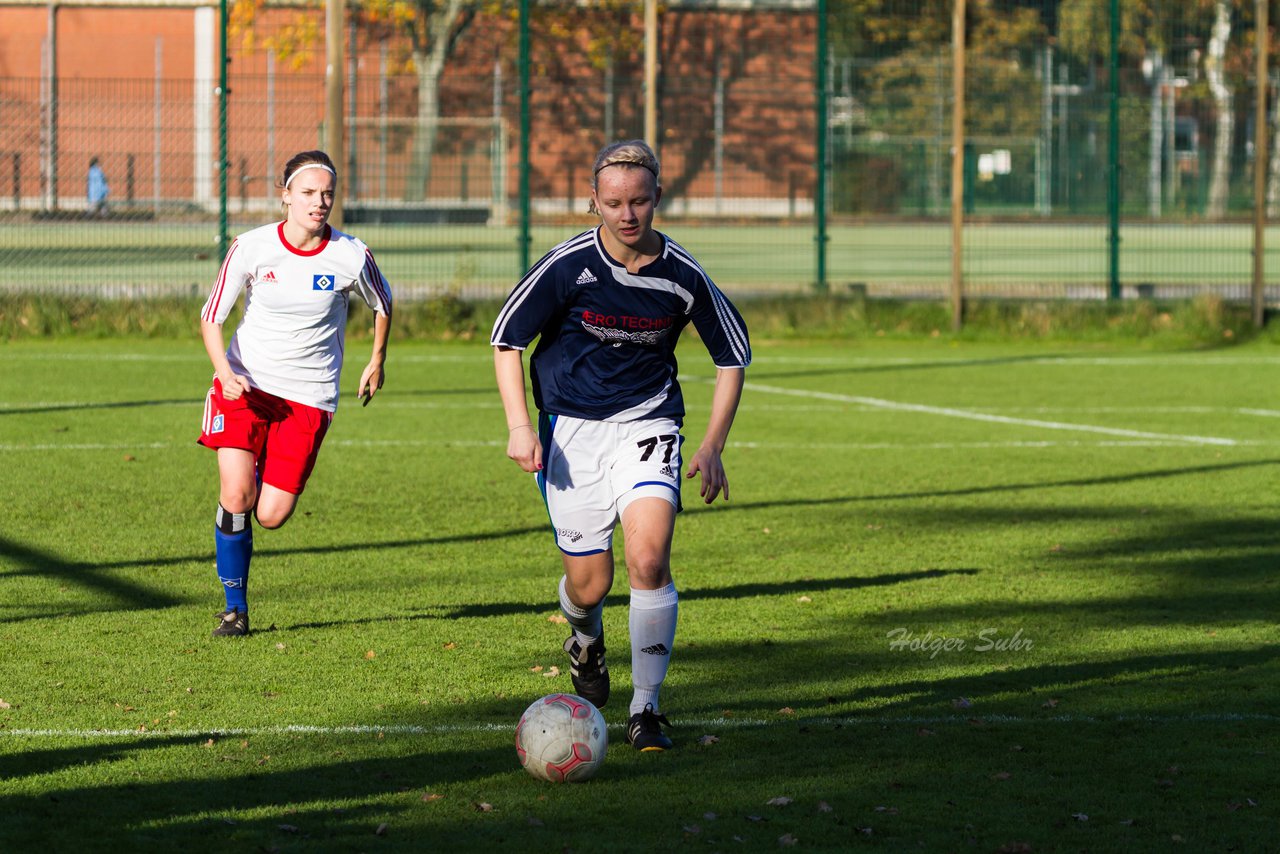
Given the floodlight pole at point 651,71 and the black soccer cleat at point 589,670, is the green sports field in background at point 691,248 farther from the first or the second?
the black soccer cleat at point 589,670

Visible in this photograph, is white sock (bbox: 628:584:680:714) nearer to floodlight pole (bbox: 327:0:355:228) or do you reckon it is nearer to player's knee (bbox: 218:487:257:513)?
player's knee (bbox: 218:487:257:513)

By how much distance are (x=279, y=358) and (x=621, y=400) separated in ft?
7.46

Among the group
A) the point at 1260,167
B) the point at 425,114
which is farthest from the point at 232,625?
the point at 1260,167

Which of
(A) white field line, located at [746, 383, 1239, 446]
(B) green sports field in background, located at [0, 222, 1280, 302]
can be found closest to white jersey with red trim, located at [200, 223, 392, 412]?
(A) white field line, located at [746, 383, 1239, 446]

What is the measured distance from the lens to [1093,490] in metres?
11.2

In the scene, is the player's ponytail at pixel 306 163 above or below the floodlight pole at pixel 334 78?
below

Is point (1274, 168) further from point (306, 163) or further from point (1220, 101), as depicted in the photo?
point (306, 163)

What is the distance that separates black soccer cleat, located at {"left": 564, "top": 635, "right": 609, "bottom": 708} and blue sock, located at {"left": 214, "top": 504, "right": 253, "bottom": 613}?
175 cm

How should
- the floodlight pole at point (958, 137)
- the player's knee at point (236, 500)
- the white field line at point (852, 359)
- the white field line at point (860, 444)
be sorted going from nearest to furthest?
the player's knee at point (236, 500)
the white field line at point (860, 444)
the white field line at point (852, 359)
the floodlight pole at point (958, 137)

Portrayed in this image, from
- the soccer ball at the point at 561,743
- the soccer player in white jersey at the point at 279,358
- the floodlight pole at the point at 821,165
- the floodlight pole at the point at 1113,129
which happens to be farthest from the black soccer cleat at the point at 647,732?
the floodlight pole at the point at 1113,129

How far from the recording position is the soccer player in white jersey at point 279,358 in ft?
24.4

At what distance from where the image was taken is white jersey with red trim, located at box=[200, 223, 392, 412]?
Result: 7527 millimetres

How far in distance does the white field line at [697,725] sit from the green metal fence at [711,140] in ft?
48.4

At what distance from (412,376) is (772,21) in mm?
8322
